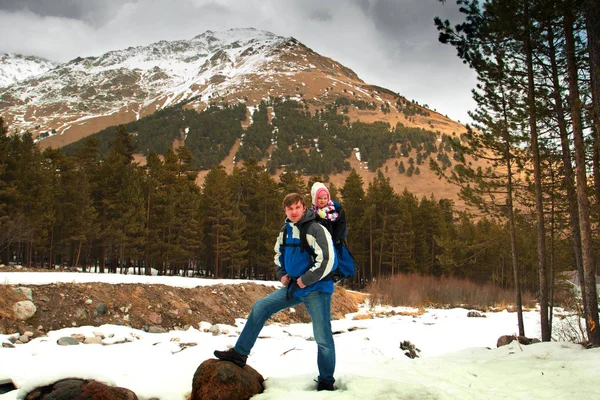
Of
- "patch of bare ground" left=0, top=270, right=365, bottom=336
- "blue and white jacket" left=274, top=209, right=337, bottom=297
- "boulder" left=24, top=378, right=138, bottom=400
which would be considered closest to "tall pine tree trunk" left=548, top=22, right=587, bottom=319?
"blue and white jacket" left=274, top=209, right=337, bottom=297

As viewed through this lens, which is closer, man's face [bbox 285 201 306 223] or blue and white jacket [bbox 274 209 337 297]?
blue and white jacket [bbox 274 209 337 297]

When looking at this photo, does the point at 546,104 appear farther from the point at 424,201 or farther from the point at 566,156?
the point at 424,201

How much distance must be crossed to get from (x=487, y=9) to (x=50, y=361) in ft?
36.6

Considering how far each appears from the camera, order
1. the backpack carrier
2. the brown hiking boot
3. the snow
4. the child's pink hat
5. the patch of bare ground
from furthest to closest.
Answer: the patch of bare ground
the child's pink hat
the backpack carrier
the brown hiking boot
the snow

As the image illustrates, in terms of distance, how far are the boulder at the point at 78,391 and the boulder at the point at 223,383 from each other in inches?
23.1

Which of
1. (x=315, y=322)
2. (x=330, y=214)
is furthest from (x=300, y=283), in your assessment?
(x=330, y=214)

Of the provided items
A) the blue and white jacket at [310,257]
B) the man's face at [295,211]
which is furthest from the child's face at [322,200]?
the man's face at [295,211]

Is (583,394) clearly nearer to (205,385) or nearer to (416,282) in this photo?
(205,385)

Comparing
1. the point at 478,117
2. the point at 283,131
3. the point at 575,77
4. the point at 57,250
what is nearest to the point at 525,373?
the point at 575,77

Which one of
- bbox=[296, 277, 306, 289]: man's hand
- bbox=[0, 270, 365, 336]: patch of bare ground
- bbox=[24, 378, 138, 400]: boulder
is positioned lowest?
bbox=[0, 270, 365, 336]: patch of bare ground

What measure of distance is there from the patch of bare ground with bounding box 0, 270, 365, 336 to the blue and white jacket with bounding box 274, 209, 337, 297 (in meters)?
6.67

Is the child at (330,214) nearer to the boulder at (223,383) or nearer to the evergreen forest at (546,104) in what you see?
the boulder at (223,383)

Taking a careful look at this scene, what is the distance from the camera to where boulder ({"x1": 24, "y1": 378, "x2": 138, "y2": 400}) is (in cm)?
321

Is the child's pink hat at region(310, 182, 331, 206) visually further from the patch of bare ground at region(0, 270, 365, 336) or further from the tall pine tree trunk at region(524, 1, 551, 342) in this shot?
the tall pine tree trunk at region(524, 1, 551, 342)
